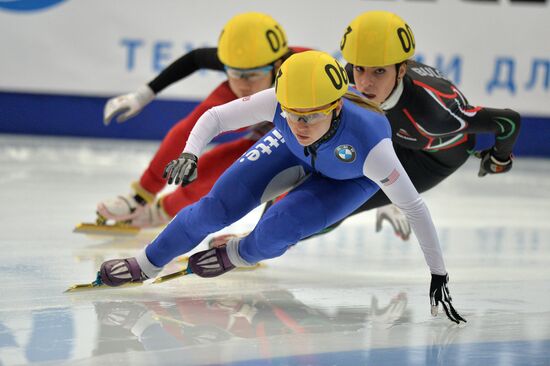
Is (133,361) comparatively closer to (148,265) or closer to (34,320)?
(34,320)

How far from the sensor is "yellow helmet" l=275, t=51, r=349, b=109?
322cm

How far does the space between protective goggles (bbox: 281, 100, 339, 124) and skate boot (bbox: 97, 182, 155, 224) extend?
1.77m

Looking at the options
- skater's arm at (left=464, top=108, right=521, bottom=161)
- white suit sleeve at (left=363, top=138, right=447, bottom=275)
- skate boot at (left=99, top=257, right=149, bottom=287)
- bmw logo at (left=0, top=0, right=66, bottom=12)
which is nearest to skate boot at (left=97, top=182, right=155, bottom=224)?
skate boot at (left=99, top=257, right=149, bottom=287)

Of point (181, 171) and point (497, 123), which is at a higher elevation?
point (497, 123)

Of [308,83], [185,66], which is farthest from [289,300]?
[185,66]

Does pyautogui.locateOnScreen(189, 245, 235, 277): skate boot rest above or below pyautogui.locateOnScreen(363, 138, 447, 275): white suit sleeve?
below

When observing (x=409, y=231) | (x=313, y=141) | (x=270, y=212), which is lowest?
(x=409, y=231)

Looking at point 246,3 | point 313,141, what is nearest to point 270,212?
point 313,141

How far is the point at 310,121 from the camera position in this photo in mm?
3297

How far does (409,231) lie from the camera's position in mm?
4938

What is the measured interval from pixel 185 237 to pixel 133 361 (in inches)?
32.0

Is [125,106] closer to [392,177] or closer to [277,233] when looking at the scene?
[277,233]

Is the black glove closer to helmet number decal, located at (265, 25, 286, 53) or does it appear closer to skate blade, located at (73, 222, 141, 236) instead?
helmet number decal, located at (265, 25, 286, 53)

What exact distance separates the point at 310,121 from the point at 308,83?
0.48 ft
